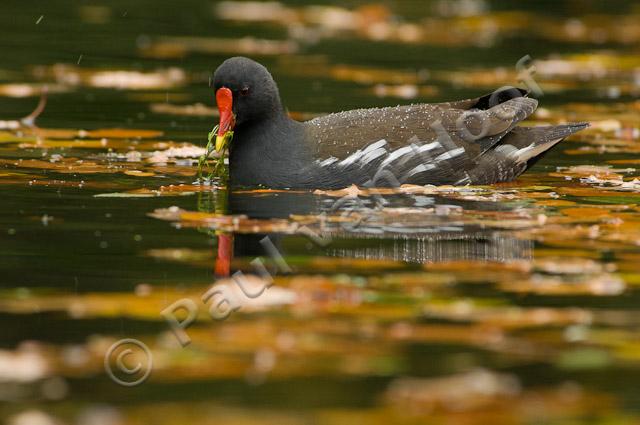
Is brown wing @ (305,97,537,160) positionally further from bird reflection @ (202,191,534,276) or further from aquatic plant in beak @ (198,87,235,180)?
bird reflection @ (202,191,534,276)

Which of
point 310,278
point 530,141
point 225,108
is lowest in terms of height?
point 310,278

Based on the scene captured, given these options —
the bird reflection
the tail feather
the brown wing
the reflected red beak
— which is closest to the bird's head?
the reflected red beak

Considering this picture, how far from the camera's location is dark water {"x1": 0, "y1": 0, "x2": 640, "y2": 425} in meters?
4.62

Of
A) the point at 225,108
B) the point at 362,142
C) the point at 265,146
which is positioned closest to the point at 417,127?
the point at 362,142

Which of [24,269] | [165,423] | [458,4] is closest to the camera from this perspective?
[165,423]

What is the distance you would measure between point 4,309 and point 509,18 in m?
15.0

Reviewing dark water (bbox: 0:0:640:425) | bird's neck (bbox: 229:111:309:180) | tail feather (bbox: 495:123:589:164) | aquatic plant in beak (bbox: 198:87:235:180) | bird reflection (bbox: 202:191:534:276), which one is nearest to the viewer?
dark water (bbox: 0:0:640:425)

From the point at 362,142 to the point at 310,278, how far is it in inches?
113

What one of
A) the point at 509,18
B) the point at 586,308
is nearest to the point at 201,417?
the point at 586,308

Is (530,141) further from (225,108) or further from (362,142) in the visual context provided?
(225,108)

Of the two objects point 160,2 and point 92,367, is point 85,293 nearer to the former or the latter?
point 92,367

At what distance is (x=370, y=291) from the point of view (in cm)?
600

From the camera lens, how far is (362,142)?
897 centimetres

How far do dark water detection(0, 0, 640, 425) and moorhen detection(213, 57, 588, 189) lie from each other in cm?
23
